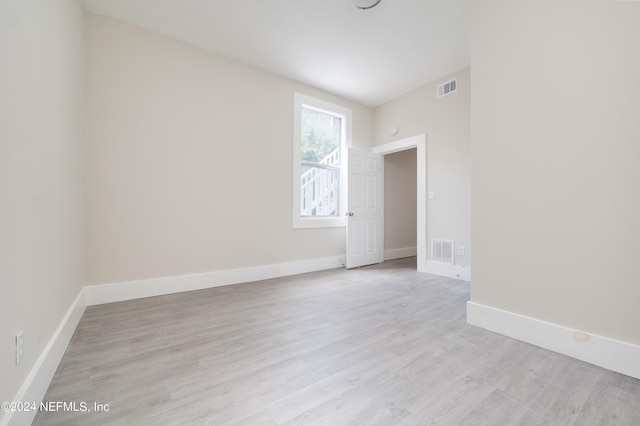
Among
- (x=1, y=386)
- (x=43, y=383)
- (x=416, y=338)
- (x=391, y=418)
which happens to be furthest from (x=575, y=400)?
(x=43, y=383)

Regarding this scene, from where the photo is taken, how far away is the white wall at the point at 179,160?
2.65 meters

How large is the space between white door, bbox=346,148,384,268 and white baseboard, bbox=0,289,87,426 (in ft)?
11.0

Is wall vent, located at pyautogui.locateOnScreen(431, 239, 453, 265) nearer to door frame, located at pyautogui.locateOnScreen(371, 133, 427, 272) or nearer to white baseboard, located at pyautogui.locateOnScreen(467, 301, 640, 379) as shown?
door frame, located at pyautogui.locateOnScreen(371, 133, 427, 272)

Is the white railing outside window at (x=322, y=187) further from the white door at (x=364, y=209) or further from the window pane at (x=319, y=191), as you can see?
the white door at (x=364, y=209)

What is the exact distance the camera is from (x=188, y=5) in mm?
2508

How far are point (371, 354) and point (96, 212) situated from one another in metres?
2.87

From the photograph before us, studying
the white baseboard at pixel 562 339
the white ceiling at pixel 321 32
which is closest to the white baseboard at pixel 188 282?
the white baseboard at pixel 562 339

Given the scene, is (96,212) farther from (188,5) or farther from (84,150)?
(188,5)

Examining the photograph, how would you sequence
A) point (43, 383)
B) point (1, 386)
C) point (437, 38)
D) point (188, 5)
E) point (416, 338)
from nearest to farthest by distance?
point (1, 386)
point (43, 383)
point (416, 338)
point (188, 5)
point (437, 38)

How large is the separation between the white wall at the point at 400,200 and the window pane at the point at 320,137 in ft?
4.05

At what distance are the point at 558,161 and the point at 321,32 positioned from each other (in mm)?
Result: 2527

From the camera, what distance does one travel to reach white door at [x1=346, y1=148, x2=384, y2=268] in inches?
174

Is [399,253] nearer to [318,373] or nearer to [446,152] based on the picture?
[446,152]

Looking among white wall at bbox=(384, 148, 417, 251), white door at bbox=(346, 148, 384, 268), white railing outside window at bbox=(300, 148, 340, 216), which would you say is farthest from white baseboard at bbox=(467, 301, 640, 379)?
white wall at bbox=(384, 148, 417, 251)
